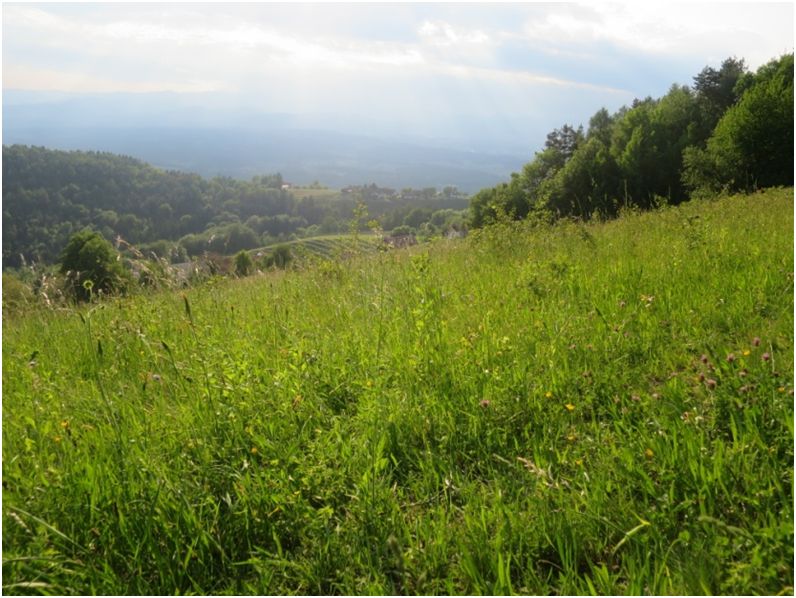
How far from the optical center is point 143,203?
82188 mm

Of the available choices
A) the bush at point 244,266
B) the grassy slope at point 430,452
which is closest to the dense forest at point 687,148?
the bush at point 244,266

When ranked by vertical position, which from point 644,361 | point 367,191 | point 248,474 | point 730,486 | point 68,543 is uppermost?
point 367,191

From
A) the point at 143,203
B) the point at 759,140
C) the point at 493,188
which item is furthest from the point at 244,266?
the point at 143,203

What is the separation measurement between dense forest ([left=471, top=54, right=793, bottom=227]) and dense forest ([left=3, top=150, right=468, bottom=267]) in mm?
10755

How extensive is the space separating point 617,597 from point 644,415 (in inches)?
39.6

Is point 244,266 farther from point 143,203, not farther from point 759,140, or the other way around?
point 143,203

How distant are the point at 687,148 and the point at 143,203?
3026 inches

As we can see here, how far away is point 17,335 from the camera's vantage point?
16.7ft

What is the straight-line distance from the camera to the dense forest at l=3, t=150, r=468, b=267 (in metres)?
54.8

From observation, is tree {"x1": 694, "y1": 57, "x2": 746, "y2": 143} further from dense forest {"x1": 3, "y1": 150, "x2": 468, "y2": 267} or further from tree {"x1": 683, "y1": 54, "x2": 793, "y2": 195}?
dense forest {"x1": 3, "y1": 150, "x2": 468, "y2": 267}

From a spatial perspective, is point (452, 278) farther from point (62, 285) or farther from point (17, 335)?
point (62, 285)

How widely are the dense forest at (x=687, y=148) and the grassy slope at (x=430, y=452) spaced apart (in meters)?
29.1

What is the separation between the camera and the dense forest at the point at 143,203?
180ft

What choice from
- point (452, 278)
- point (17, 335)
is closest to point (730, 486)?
point (452, 278)
